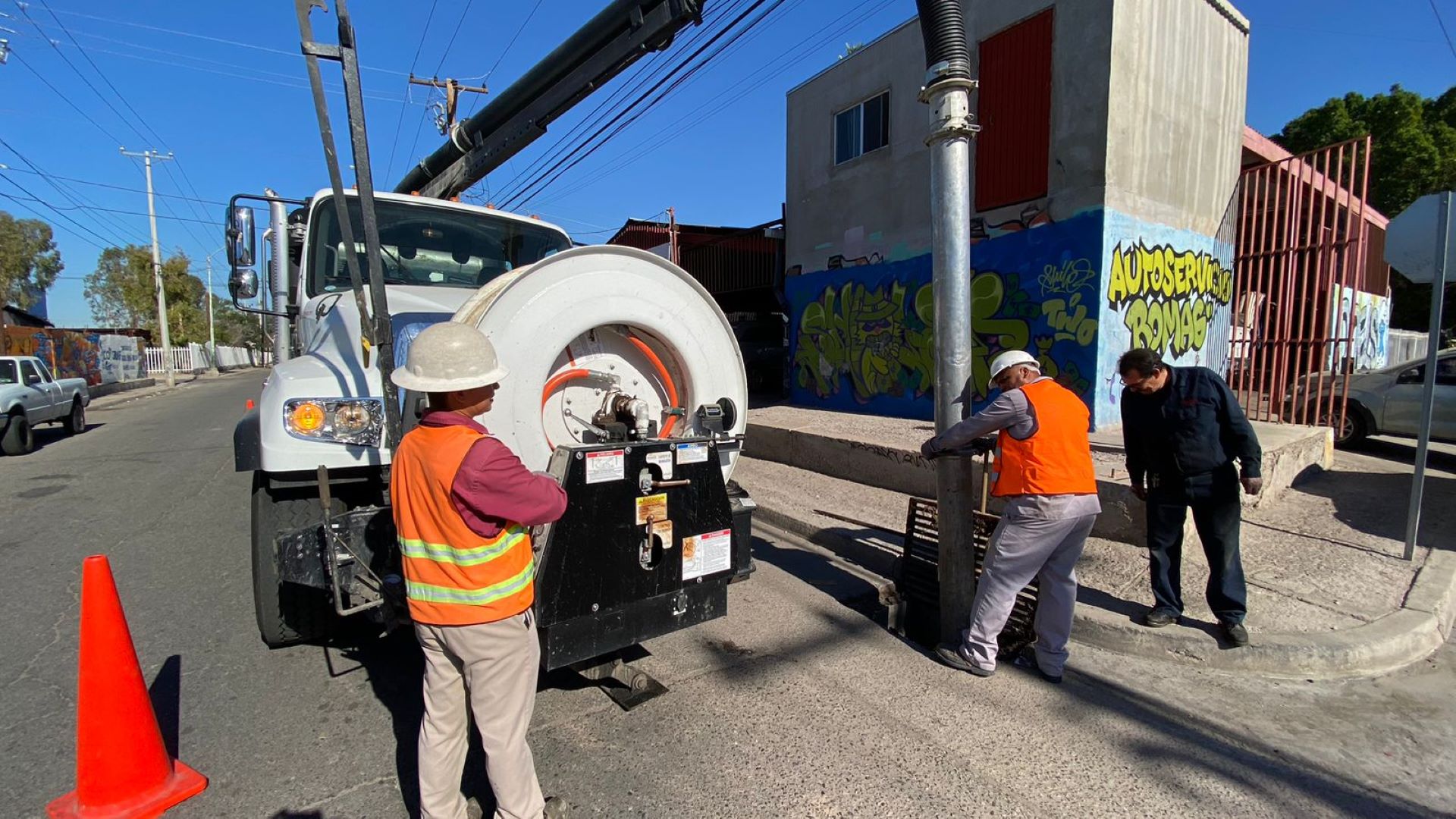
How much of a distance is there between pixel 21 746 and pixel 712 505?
309 cm

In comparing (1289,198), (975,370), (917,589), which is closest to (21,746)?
(917,589)

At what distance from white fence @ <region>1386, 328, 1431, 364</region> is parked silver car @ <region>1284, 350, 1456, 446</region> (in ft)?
37.2

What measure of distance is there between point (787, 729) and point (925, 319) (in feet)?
26.4

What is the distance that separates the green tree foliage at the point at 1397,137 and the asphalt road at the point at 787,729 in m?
26.1

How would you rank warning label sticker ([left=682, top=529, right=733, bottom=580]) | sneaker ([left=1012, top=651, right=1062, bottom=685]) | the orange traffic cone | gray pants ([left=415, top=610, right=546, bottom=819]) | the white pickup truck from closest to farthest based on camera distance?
1. gray pants ([left=415, top=610, right=546, bottom=819])
2. the orange traffic cone
3. warning label sticker ([left=682, top=529, right=733, bottom=580])
4. sneaker ([left=1012, top=651, right=1062, bottom=685])
5. the white pickup truck

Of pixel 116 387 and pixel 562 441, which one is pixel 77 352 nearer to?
pixel 116 387

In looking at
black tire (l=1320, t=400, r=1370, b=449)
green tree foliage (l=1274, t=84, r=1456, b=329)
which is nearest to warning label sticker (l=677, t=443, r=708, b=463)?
black tire (l=1320, t=400, r=1370, b=449)

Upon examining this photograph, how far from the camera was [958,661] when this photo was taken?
3.63m

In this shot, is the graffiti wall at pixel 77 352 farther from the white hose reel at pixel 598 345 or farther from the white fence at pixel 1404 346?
the white fence at pixel 1404 346

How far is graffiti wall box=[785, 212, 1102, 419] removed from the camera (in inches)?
320

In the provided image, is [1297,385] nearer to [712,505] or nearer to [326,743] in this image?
[712,505]

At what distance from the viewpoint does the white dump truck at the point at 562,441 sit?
8.63 ft

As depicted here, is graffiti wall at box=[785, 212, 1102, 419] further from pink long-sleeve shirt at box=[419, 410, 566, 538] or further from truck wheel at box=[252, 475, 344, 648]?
truck wheel at box=[252, 475, 344, 648]

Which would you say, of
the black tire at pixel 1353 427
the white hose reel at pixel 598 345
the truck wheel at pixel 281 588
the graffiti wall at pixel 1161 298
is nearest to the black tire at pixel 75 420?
the truck wheel at pixel 281 588
